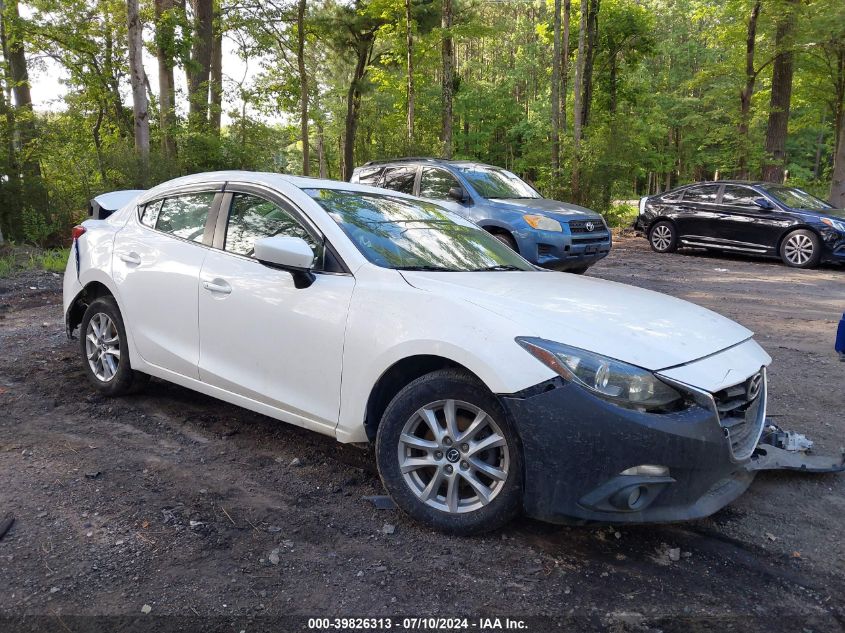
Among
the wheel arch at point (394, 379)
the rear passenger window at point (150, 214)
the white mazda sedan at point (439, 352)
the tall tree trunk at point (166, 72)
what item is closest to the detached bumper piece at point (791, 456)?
the white mazda sedan at point (439, 352)

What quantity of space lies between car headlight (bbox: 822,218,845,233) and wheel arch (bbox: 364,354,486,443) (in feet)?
39.7

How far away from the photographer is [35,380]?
5.21 m

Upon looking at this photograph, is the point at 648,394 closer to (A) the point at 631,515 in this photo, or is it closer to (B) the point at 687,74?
(A) the point at 631,515

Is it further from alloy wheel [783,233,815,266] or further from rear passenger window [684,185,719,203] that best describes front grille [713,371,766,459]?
rear passenger window [684,185,719,203]

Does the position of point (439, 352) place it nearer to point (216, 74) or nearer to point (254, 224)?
point (254, 224)

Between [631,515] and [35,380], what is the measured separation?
4.71m

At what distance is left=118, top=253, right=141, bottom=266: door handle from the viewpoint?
14.3 feet

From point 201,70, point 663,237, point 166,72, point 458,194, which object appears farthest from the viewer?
point 201,70

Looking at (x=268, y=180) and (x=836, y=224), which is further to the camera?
(x=836, y=224)

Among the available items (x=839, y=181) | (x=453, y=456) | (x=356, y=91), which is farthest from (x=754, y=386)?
(x=356, y=91)

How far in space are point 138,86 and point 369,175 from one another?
5442mm

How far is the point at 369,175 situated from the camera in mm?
11523

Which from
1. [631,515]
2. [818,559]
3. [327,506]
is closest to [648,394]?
[631,515]

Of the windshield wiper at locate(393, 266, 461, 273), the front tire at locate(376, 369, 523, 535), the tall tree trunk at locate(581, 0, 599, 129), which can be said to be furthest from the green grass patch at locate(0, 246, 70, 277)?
the tall tree trunk at locate(581, 0, 599, 129)
